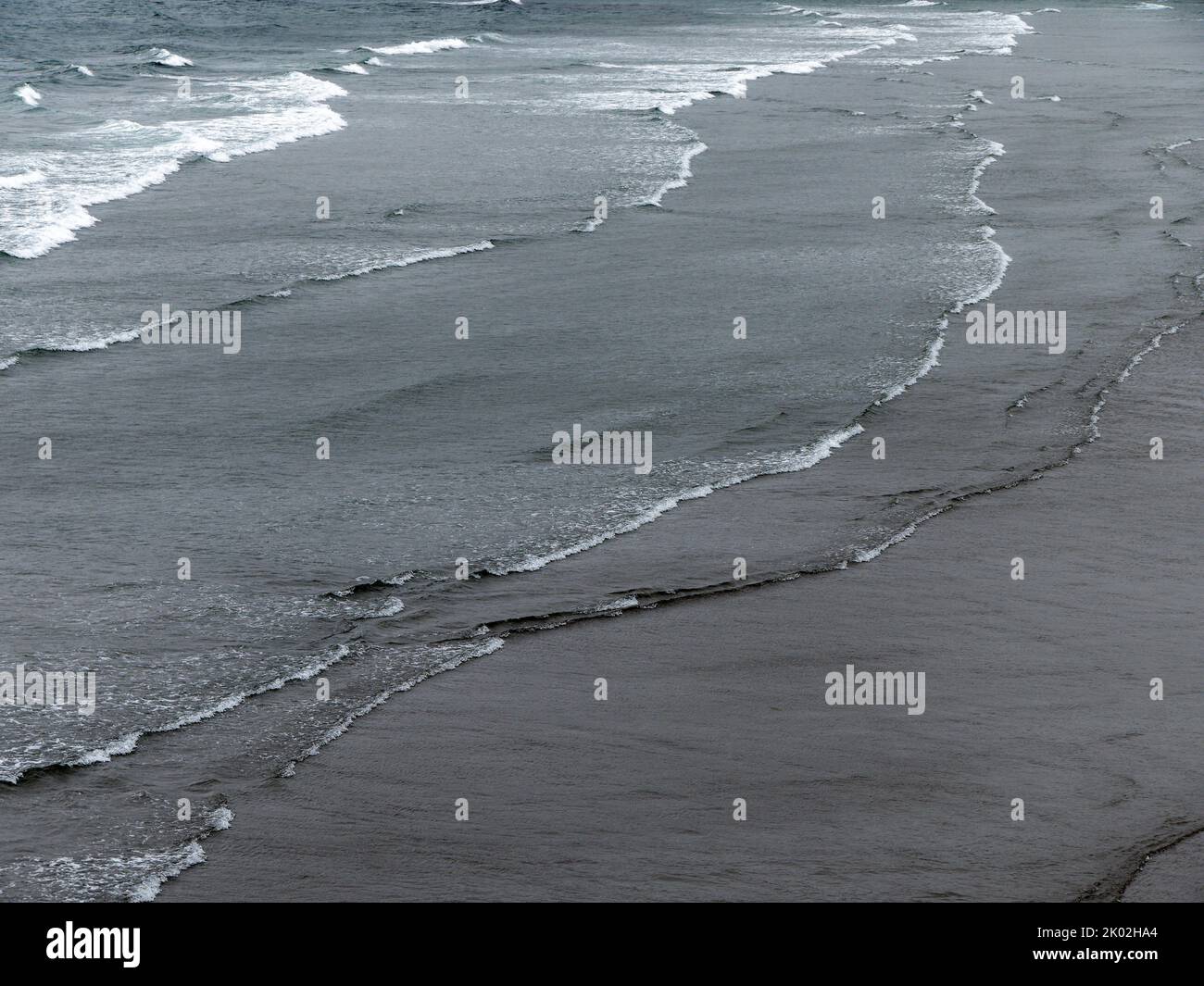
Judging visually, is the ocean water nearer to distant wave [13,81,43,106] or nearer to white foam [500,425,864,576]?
white foam [500,425,864,576]

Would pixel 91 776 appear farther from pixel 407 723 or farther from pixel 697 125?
pixel 697 125

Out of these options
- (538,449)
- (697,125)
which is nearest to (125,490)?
(538,449)

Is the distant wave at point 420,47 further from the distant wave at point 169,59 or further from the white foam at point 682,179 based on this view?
the white foam at point 682,179

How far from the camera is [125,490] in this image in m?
10.4

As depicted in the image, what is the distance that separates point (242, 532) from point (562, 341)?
16.9 feet

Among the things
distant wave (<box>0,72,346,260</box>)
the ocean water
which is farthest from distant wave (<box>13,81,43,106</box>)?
distant wave (<box>0,72,346,260</box>)

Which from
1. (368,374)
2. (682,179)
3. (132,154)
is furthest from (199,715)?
(132,154)

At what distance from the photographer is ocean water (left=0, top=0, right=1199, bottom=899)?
7641 mm

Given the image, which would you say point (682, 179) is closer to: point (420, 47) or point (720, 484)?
point (720, 484)

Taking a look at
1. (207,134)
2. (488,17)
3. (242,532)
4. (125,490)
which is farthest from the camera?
(488,17)

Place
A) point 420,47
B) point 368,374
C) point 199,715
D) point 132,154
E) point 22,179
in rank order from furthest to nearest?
point 420,47, point 132,154, point 22,179, point 368,374, point 199,715

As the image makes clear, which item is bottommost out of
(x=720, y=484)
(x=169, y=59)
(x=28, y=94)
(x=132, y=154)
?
(x=720, y=484)

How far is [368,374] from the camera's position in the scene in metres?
13.1
